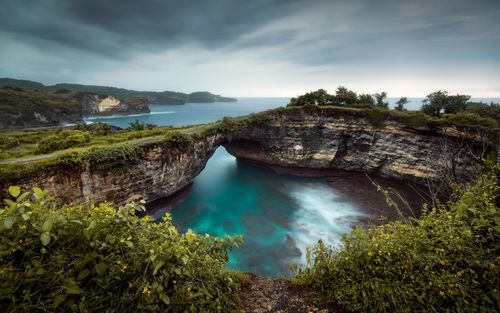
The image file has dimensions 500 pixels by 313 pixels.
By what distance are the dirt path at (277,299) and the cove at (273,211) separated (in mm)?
7757

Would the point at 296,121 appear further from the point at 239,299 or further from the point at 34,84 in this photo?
the point at 34,84

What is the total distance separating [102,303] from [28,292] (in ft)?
2.56

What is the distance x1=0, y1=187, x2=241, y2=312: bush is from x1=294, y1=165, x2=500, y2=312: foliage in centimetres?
242

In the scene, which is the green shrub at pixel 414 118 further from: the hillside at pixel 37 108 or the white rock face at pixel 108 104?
the white rock face at pixel 108 104

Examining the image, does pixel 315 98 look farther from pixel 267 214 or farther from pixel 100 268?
pixel 100 268

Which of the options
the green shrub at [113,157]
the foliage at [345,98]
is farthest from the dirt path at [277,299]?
the foliage at [345,98]

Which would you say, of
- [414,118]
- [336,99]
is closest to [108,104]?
[336,99]

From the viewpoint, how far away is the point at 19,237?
2459mm

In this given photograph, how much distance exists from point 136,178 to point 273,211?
12542 millimetres

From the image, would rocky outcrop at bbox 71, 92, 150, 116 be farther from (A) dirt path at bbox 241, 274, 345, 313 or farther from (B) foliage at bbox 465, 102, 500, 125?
(B) foliage at bbox 465, 102, 500, 125

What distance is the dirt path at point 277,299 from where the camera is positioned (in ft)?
13.0

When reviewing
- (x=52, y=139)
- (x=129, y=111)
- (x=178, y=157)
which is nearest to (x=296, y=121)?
(x=178, y=157)

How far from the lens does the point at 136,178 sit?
1705 centimetres

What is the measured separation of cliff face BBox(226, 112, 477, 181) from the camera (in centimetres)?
2381
